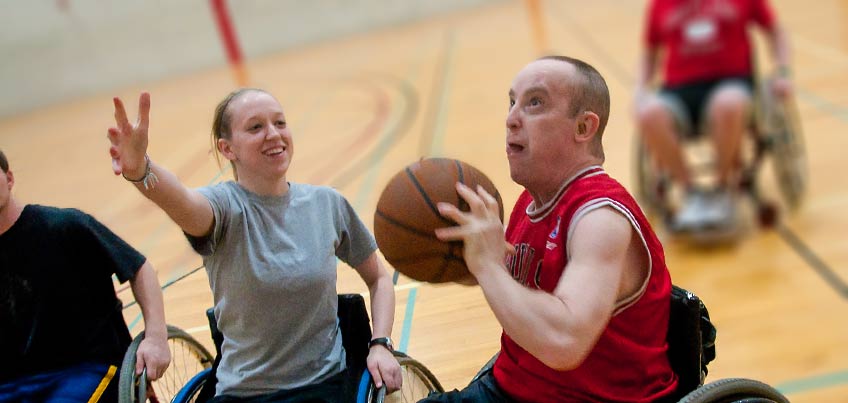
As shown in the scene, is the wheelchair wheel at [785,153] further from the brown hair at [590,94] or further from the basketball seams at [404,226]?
the basketball seams at [404,226]

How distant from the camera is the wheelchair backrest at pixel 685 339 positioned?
149cm

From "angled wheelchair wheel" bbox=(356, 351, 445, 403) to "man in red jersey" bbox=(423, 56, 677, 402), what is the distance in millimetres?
196

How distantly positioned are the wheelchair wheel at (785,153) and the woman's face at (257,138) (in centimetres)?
286

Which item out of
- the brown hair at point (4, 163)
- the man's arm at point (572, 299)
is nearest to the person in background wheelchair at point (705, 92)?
the man's arm at point (572, 299)

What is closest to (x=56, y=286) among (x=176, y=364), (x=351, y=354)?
(x=176, y=364)

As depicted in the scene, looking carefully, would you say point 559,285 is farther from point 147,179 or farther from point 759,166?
point 759,166

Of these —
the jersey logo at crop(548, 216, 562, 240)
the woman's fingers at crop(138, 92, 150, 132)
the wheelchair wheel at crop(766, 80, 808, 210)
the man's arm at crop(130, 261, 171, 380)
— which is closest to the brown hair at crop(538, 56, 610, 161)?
the jersey logo at crop(548, 216, 562, 240)

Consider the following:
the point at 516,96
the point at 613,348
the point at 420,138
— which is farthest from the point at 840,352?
the point at 420,138

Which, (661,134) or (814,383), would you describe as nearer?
(814,383)

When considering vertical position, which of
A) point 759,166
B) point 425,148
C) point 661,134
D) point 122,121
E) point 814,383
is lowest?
point 814,383

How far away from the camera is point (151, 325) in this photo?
1.68 m

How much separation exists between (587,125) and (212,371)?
0.94 meters

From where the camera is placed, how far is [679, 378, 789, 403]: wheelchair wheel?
4.49 feet

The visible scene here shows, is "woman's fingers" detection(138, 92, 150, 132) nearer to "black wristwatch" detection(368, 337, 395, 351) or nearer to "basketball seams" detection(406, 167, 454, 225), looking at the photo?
"basketball seams" detection(406, 167, 454, 225)
